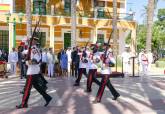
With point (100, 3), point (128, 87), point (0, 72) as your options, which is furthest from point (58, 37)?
point (128, 87)

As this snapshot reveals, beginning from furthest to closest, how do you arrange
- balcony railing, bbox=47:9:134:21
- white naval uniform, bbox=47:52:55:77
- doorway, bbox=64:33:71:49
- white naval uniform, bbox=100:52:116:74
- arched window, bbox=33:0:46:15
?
balcony railing, bbox=47:9:134:21 < doorway, bbox=64:33:71:49 < arched window, bbox=33:0:46:15 < white naval uniform, bbox=47:52:55:77 < white naval uniform, bbox=100:52:116:74

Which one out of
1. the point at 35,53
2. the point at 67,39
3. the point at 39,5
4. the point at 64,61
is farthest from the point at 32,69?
the point at 67,39

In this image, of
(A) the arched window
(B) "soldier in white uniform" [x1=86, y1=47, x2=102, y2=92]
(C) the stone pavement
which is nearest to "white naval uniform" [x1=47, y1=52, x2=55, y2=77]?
(C) the stone pavement

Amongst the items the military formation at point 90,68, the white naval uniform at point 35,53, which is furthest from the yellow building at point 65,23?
the white naval uniform at point 35,53

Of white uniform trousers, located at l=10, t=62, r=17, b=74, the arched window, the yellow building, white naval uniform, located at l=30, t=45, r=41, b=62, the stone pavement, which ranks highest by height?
the arched window

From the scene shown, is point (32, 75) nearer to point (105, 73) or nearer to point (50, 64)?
point (105, 73)

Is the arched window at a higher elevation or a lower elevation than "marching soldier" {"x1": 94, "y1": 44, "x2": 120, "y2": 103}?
higher

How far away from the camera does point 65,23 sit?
43.3 meters

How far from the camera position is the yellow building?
4212cm

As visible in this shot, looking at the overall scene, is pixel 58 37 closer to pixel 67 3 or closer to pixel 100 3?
pixel 67 3

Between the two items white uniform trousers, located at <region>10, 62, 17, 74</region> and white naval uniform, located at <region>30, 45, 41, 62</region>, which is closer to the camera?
white naval uniform, located at <region>30, 45, 41, 62</region>

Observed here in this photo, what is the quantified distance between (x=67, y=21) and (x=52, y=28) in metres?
1.62

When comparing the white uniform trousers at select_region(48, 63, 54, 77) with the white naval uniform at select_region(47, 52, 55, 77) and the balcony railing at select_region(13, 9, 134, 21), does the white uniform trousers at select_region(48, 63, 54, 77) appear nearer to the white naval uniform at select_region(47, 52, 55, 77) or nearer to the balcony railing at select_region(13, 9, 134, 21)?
the white naval uniform at select_region(47, 52, 55, 77)

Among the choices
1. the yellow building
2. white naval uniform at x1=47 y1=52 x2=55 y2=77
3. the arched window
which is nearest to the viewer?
white naval uniform at x1=47 y1=52 x2=55 y2=77
